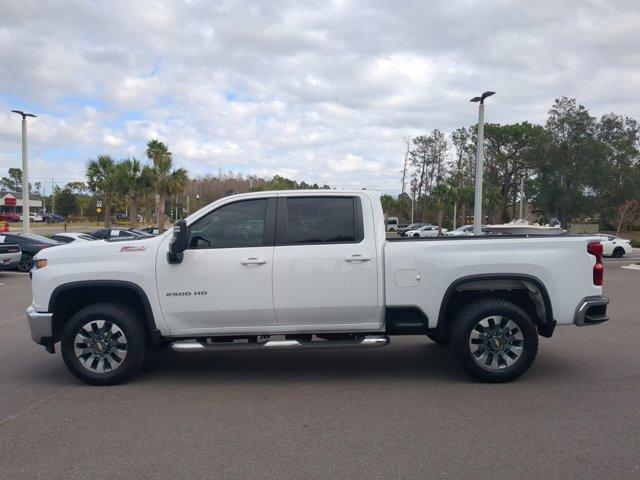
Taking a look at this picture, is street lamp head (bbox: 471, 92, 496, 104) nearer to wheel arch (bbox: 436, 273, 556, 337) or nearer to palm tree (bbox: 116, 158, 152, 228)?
wheel arch (bbox: 436, 273, 556, 337)

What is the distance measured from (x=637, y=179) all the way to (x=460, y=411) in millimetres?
54378

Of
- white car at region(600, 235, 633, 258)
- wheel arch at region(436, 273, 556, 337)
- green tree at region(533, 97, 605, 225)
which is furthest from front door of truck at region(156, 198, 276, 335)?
green tree at region(533, 97, 605, 225)

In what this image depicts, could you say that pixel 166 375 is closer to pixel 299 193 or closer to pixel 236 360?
pixel 236 360

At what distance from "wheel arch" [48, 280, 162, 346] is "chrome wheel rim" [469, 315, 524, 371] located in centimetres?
332

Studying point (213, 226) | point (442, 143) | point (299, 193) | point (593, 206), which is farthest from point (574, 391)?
point (442, 143)

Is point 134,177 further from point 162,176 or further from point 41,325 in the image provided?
point 41,325

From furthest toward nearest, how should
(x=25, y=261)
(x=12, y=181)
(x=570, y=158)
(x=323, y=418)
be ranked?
(x=12, y=181) < (x=570, y=158) < (x=25, y=261) < (x=323, y=418)

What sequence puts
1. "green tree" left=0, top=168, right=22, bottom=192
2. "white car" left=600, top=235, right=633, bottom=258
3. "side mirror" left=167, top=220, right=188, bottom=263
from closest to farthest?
"side mirror" left=167, top=220, right=188, bottom=263, "white car" left=600, top=235, right=633, bottom=258, "green tree" left=0, top=168, right=22, bottom=192

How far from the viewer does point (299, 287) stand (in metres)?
5.86

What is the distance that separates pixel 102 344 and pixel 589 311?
200 inches

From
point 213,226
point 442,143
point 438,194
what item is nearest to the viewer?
point 213,226

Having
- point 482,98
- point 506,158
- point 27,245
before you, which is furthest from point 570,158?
point 27,245

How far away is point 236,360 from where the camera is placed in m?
7.16

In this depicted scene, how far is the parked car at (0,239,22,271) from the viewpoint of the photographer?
17.5 m
